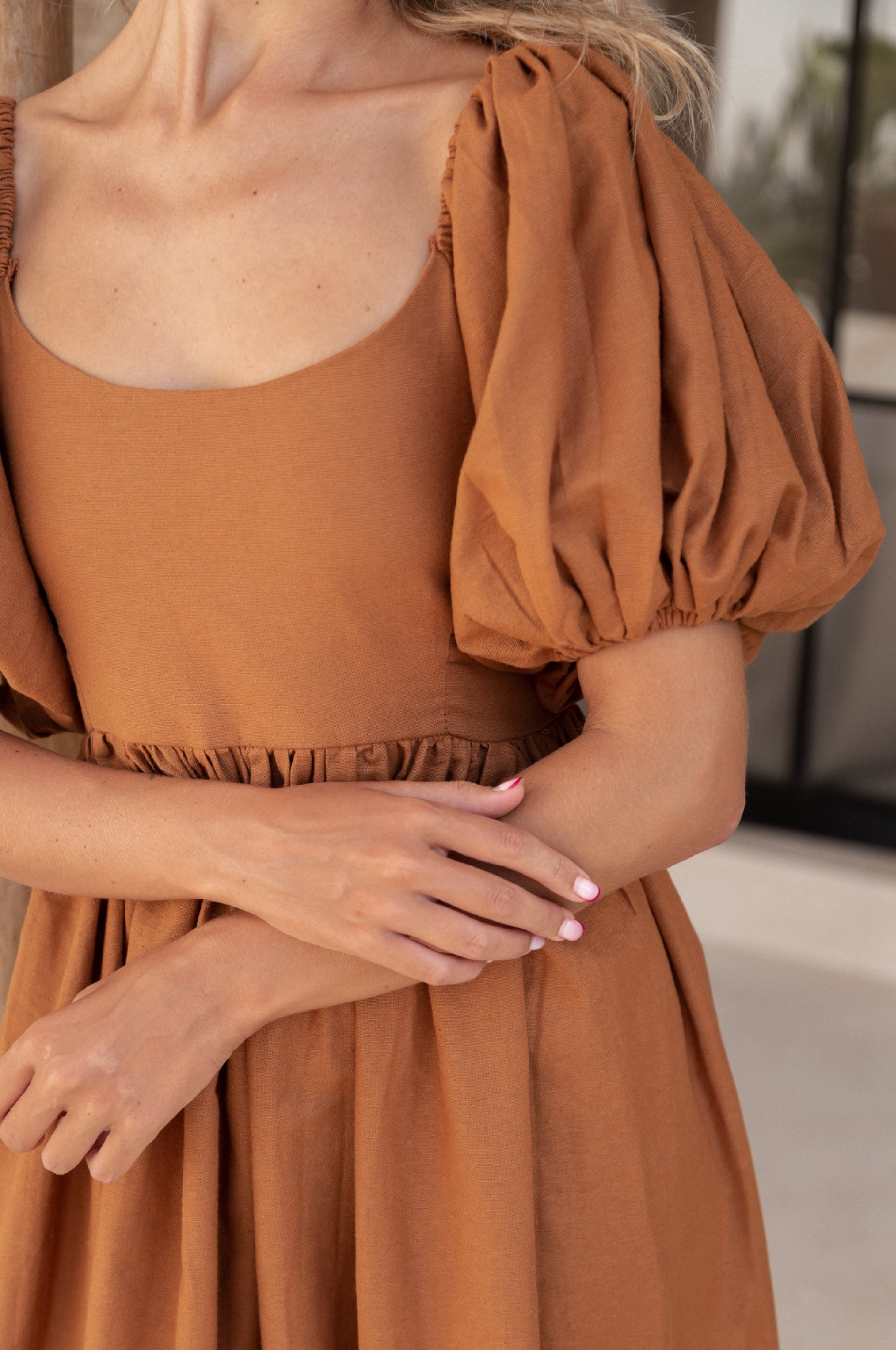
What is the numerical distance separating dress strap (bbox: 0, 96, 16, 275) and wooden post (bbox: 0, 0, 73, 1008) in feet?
0.35

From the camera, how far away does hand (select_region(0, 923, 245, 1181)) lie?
2.37 ft

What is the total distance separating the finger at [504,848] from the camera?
2.32 feet

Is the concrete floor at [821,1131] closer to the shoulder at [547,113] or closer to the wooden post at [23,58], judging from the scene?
the wooden post at [23,58]

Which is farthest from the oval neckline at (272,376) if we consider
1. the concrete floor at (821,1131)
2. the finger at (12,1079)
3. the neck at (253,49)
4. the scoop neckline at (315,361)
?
the concrete floor at (821,1131)

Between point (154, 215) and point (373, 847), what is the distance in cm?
42

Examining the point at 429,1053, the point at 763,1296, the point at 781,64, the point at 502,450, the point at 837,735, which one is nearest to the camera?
the point at 502,450

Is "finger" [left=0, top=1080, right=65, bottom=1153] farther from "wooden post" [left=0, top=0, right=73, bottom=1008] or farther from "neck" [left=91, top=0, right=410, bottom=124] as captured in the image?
"neck" [left=91, top=0, right=410, bottom=124]

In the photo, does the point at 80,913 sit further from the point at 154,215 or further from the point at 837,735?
the point at 837,735

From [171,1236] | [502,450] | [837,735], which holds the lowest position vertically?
[837,735]

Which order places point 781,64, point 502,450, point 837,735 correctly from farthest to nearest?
point 837,735
point 781,64
point 502,450

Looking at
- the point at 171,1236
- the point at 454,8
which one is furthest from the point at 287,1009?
the point at 454,8

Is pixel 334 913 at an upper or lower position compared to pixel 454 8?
lower

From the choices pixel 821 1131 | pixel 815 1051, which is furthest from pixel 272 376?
pixel 815 1051

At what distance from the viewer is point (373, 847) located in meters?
0.71
